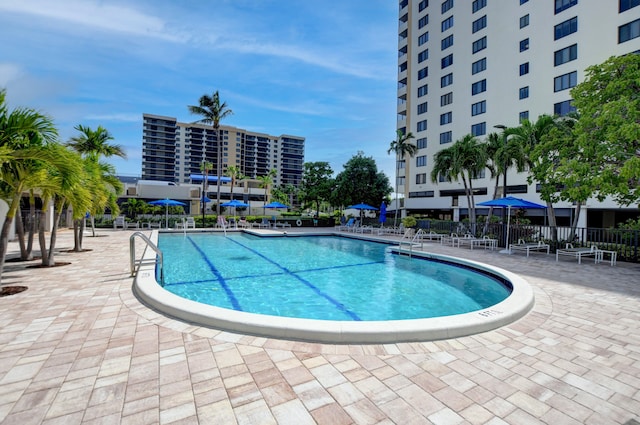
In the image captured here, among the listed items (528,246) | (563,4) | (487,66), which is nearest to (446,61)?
(487,66)

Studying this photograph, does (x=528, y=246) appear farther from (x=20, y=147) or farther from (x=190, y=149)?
(x=190, y=149)

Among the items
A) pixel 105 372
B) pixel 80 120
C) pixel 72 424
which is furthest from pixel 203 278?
pixel 80 120

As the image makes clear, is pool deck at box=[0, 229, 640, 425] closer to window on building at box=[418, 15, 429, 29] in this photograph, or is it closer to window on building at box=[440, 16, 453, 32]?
window on building at box=[440, 16, 453, 32]

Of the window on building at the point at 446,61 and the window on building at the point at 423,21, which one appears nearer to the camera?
the window on building at the point at 446,61

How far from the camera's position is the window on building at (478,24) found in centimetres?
2989

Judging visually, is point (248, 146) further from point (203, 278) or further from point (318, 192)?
point (203, 278)

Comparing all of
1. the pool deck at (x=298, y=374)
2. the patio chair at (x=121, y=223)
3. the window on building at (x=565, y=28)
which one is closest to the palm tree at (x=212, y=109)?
the patio chair at (x=121, y=223)

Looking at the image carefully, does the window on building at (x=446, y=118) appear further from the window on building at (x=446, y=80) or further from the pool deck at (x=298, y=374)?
the pool deck at (x=298, y=374)

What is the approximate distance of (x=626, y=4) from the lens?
20203mm

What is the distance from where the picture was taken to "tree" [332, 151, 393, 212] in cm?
2920

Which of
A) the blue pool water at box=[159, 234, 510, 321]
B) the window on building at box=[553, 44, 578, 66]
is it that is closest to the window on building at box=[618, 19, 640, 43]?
the window on building at box=[553, 44, 578, 66]

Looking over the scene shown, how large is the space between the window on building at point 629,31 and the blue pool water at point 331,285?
23.0 metres

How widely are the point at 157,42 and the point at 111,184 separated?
636cm

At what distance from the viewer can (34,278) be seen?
21.3 ft
